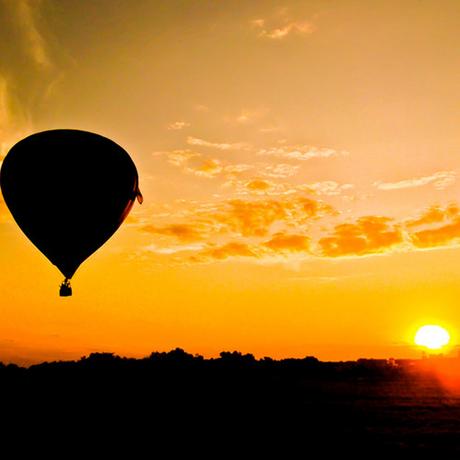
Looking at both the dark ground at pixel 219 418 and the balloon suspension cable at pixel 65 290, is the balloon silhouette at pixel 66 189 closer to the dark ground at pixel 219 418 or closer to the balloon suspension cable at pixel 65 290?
the balloon suspension cable at pixel 65 290

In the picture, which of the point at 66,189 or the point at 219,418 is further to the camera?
the point at 219,418

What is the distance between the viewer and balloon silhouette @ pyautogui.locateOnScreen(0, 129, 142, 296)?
22.4 m

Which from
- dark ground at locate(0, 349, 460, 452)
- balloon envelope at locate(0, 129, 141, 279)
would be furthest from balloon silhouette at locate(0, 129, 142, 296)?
dark ground at locate(0, 349, 460, 452)

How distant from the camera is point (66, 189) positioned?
22953mm

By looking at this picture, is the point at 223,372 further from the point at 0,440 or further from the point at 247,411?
the point at 0,440

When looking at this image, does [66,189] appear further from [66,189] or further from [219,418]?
[219,418]

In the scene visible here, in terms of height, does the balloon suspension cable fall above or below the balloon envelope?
below

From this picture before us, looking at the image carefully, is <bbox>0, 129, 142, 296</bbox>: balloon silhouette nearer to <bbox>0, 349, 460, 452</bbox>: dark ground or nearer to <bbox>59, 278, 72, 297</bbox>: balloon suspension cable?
<bbox>59, 278, 72, 297</bbox>: balloon suspension cable

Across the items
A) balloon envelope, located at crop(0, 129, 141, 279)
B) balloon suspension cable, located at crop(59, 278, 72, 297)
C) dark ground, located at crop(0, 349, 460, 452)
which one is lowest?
dark ground, located at crop(0, 349, 460, 452)

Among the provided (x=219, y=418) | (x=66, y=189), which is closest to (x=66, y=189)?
(x=66, y=189)

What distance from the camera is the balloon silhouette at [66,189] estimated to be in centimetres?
2236

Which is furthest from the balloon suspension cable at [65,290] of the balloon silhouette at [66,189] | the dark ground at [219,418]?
the dark ground at [219,418]

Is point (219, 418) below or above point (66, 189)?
below

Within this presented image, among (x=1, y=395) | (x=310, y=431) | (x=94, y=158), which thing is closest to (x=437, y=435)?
(x=310, y=431)
